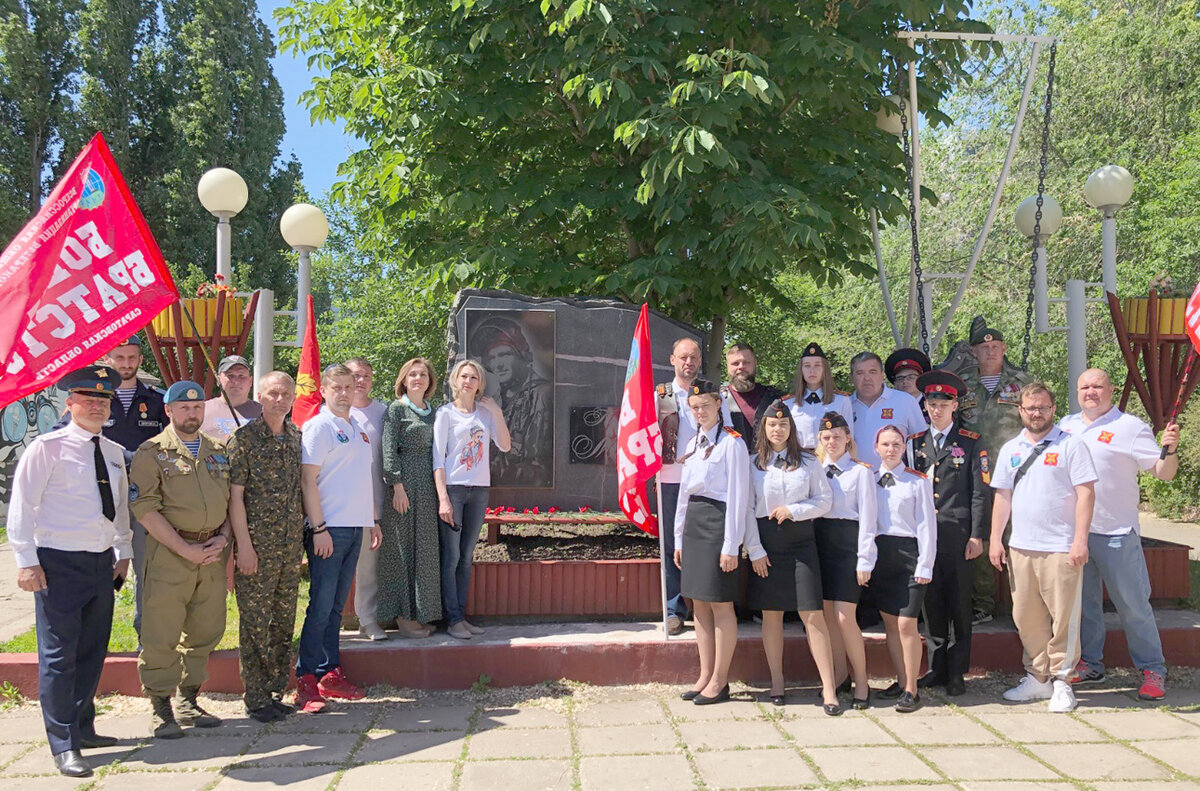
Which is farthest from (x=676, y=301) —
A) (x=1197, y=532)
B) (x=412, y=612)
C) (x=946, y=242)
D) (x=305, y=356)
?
(x=946, y=242)

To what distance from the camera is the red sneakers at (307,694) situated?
16.3 ft

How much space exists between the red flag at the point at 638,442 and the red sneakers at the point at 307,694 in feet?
6.73

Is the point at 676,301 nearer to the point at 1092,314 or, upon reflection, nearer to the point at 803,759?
the point at 803,759

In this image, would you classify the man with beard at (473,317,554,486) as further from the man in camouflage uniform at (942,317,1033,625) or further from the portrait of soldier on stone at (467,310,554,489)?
the man in camouflage uniform at (942,317,1033,625)

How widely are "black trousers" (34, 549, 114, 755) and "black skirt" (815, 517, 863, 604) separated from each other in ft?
12.3

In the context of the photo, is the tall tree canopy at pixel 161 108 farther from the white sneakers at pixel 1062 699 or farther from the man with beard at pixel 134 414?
the white sneakers at pixel 1062 699

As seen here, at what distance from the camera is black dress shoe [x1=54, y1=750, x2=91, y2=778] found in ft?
13.4

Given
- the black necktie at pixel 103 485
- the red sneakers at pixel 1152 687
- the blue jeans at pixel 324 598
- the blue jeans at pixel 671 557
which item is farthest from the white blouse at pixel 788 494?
the black necktie at pixel 103 485

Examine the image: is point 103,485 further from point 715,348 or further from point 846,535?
point 715,348

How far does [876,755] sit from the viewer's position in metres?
4.23

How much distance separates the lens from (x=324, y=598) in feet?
16.4

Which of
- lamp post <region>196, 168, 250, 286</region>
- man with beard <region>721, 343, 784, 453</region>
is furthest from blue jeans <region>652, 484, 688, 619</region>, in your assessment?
lamp post <region>196, 168, 250, 286</region>

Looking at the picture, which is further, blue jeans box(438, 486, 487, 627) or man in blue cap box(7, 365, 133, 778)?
blue jeans box(438, 486, 487, 627)

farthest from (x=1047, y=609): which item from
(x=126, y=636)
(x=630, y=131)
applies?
(x=126, y=636)
